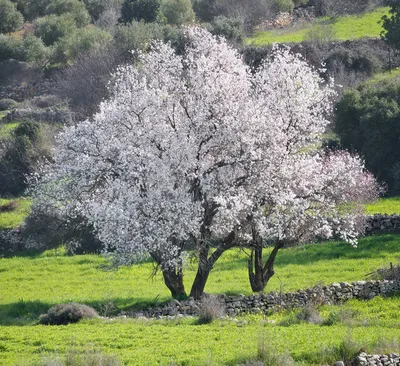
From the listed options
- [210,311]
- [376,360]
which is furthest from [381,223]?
[376,360]

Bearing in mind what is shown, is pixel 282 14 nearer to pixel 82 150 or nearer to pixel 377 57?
pixel 377 57

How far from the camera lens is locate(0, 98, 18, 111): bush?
80.8 meters

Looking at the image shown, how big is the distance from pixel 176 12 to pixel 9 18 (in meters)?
24.6

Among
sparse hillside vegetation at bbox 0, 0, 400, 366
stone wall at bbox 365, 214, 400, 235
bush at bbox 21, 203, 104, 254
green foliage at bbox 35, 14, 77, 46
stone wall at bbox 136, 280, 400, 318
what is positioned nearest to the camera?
sparse hillside vegetation at bbox 0, 0, 400, 366

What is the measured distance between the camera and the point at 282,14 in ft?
318

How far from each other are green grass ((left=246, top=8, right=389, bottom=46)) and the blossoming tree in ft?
153

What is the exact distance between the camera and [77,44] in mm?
88750

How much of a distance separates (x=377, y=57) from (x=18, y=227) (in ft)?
123

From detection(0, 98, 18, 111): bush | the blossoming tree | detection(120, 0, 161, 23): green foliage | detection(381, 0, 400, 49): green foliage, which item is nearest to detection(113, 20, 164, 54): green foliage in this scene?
detection(120, 0, 161, 23): green foliage

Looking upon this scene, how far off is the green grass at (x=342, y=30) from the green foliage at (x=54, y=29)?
78.4 feet

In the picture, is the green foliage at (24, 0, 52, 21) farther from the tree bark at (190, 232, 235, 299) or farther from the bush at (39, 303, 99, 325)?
the bush at (39, 303, 99, 325)

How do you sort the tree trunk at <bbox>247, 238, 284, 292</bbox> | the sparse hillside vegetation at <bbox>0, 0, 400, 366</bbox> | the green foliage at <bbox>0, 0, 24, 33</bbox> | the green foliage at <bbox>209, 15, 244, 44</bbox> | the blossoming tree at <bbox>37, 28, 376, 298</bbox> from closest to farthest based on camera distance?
the sparse hillside vegetation at <bbox>0, 0, 400, 366</bbox>, the blossoming tree at <bbox>37, 28, 376, 298</bbox>, the tree trunk at <bbox>247, 238, 284, 292</bbox>, the green foliage at <bbox>209, 15, 244, 44</bbox>, the green foliage at <bbox>0, 0, 24, 33</bbox>

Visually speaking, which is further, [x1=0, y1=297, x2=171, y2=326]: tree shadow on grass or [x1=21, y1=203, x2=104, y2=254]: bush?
[x1=21, y1=203, x2=104, y2=254]: bush

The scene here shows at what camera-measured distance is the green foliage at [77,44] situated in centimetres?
8794
